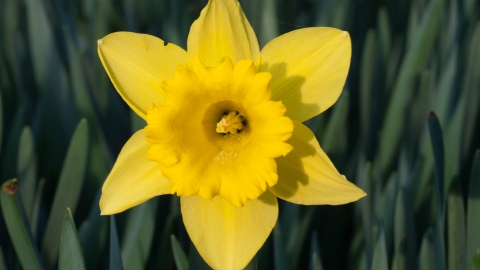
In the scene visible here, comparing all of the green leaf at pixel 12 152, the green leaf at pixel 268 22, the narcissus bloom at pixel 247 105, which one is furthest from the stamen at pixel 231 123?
the green leaf at pixel 12 152

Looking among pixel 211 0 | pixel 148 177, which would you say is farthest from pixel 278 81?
pixel 148 177

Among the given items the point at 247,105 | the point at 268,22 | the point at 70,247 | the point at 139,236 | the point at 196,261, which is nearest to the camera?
the point at 70,247

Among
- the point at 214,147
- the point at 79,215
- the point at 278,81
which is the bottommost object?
the point at 79,215

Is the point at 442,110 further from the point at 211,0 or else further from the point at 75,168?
the point at 75,168

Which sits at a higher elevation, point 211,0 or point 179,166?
point 211,0

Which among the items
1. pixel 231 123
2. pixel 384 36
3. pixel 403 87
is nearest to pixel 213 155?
pixel 231 123

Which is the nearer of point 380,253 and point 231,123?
point 380,253

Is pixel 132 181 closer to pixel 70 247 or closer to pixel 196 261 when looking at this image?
pixel 70 247
